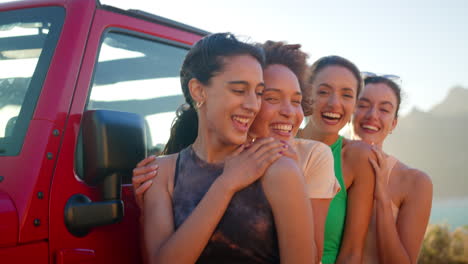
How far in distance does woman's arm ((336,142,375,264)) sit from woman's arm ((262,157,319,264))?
2.22ft

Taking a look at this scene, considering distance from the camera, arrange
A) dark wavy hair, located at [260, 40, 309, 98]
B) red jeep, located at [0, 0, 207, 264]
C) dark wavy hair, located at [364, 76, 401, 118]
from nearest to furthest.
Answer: red jeep, located at [0, 0, 207, 264] → dark wavy hair, located at [260, 40, 309, 98] → dark wavy hair, located at [364, 76, 401, 118]

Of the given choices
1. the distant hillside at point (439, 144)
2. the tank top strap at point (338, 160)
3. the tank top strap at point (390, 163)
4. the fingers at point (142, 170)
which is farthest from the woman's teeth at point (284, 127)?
the distant hillside at point (439, 144)

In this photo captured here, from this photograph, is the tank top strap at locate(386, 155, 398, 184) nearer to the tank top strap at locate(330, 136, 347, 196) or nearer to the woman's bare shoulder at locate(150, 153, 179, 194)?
the tank top strap at locate(330, 136, 347, 196)

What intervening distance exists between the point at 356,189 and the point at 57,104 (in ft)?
4.80

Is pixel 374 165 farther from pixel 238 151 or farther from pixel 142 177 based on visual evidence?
pixel 142 177

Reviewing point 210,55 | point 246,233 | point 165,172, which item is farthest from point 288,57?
point 246,233

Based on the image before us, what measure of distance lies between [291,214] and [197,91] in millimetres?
657

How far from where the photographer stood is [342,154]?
9.21 ft

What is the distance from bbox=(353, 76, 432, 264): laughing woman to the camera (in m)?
2.62

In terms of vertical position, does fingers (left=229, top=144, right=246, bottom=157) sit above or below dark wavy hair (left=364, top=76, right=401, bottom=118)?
below

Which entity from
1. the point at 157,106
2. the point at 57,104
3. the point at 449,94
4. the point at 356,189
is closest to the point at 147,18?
the point at 157,106

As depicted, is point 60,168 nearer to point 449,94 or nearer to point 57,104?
point 57,104

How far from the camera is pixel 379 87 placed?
10.6ft

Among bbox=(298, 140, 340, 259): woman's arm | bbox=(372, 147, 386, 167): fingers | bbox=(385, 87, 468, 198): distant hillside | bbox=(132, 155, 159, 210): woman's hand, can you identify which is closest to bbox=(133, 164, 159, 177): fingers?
bbox=(132, 155, 159, 210): woman's hand
